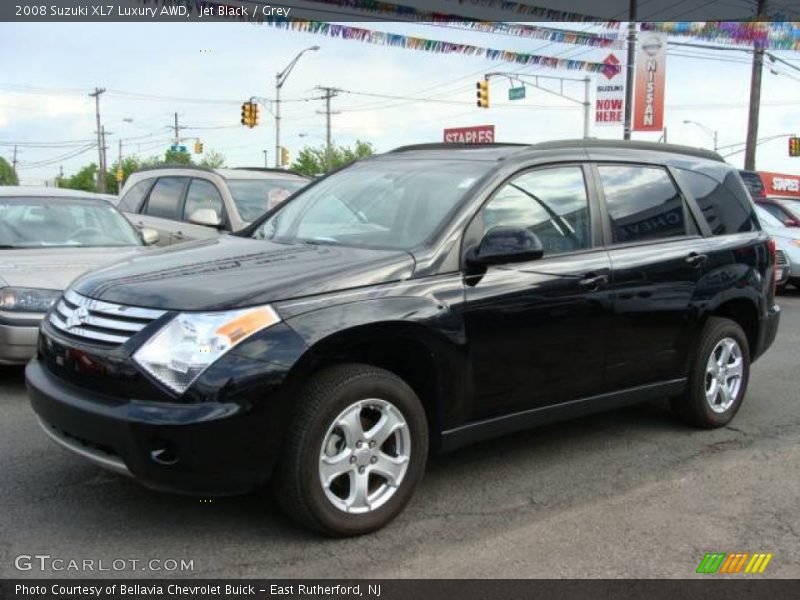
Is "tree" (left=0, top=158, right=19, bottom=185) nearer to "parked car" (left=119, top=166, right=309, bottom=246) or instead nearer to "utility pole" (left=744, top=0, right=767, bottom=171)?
"utility pole" (left=744, top=0, right=767, bottom=171)

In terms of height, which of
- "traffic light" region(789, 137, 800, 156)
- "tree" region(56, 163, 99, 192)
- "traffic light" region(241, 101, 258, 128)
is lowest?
"tree" region(56, 163, 99, 192)

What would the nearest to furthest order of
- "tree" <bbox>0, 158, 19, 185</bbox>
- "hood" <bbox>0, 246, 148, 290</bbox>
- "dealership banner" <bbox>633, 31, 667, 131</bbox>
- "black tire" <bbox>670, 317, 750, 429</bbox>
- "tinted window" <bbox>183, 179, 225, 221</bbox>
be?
"black tire" <bbox>670, 317, 750, 429</bbox>, "hood" <bbox>0, 246, 148, 290</bbox>, "tinted window" <bbox>183, 179, 225, 221</bbox>, "dealership banner" <bbox>633, 31, 667, 131</bbox>, "tree" <bbox>0, 158, 19, 185</bbox>

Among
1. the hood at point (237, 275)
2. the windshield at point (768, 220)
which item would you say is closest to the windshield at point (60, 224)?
the hood at point (237, 275)

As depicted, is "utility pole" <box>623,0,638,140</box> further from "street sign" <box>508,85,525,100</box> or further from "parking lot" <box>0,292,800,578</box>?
"parking lot" <box>0,292,800,578</box>

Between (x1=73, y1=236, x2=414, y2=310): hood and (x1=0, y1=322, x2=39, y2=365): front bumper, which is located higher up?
(x1=73, y1=236, x2=414, y2=310): hood

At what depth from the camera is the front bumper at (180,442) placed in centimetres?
310

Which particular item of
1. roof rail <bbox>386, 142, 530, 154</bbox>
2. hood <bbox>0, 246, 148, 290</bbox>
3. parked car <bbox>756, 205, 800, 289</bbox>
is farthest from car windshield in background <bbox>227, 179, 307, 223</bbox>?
parked car <bbox>756, 205, 800, 289</bbox>

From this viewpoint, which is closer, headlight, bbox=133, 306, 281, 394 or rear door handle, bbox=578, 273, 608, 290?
headlight, bbox=133, 306, 281, 394

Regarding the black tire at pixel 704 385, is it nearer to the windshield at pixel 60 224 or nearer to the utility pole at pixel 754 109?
the windshield at pixel 60 224

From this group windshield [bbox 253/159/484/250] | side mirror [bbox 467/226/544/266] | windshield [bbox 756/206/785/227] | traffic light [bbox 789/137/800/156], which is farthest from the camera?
traffic light [bbox 789/137/800/156]

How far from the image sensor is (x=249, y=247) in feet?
13.6

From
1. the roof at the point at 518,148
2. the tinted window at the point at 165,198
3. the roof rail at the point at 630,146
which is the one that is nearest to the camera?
the roof at the point at 518,148

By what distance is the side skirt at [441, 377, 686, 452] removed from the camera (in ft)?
12.7

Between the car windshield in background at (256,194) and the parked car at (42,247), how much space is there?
6.12 ft
